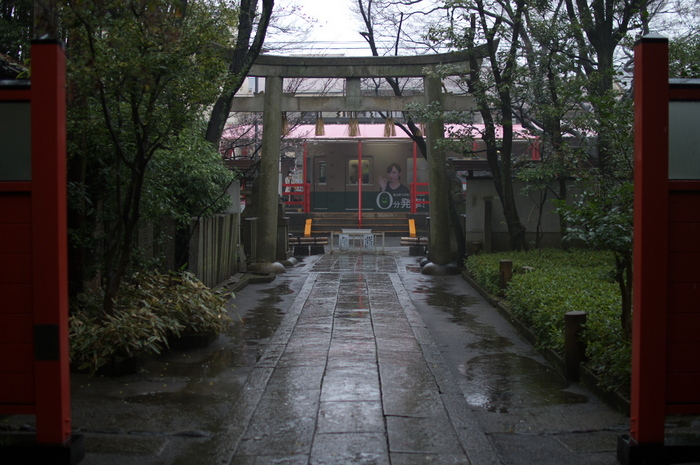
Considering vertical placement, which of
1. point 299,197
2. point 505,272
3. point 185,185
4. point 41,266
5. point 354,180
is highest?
point 354,180

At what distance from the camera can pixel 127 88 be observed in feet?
20.4

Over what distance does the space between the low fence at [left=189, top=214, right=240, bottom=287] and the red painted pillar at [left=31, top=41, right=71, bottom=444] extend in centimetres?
658

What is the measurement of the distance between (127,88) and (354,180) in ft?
76.7

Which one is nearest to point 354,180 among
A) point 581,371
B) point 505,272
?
point 505,272

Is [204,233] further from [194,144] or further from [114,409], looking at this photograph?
[114,409]

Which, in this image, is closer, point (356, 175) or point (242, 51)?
point (242, 51)

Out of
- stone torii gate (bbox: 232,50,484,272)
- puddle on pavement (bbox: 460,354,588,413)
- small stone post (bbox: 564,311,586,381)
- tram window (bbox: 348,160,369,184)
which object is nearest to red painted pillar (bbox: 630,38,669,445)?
puddle on pavement (bbox: 460,354,588,413)

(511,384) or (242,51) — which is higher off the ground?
(242,51)

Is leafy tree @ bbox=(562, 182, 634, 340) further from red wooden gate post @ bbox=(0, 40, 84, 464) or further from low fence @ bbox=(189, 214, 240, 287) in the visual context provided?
low fence @ bbox=(189, 214, 240, 287)

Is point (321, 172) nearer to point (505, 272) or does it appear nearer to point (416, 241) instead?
point (416, 241)

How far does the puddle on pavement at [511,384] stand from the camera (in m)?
6.05

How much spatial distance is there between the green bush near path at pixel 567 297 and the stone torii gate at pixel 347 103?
212 cm

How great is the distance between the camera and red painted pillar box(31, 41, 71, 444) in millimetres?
3936

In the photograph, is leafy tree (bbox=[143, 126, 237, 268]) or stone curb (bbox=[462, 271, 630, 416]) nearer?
stone curb (bbox=[462, 271, 630, 416])
